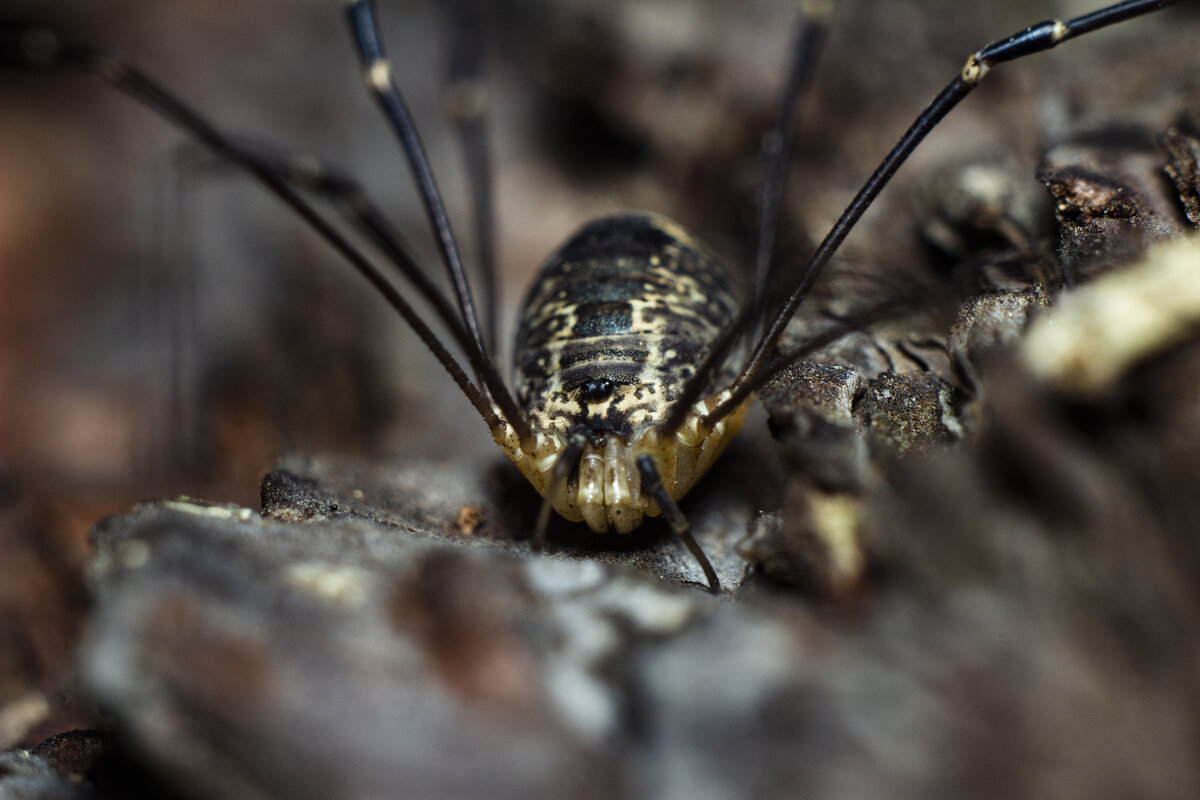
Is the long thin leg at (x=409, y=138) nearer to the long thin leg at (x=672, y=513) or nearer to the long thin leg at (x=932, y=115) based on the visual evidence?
the long thin leg at (x=672, y=513)

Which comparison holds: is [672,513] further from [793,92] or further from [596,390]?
[793,92]

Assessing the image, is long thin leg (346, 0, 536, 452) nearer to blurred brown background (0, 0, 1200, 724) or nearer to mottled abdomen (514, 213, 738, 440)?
mottled abdomen (514, 213, 738, 440)

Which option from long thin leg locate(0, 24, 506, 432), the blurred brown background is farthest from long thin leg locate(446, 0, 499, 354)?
long thin leg locate(0, 24, 506, 432)

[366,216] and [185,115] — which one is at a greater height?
[185,115]

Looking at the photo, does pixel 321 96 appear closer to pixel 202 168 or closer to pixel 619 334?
pixel 202 168

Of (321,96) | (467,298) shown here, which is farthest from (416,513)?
(321,96)

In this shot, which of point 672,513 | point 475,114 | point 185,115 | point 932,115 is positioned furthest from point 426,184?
point 932,115

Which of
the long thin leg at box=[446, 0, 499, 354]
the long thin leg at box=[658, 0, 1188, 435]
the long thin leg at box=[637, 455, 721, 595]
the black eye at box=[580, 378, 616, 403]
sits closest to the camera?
the long thin leg at box=[637, 455, 721, 595]
